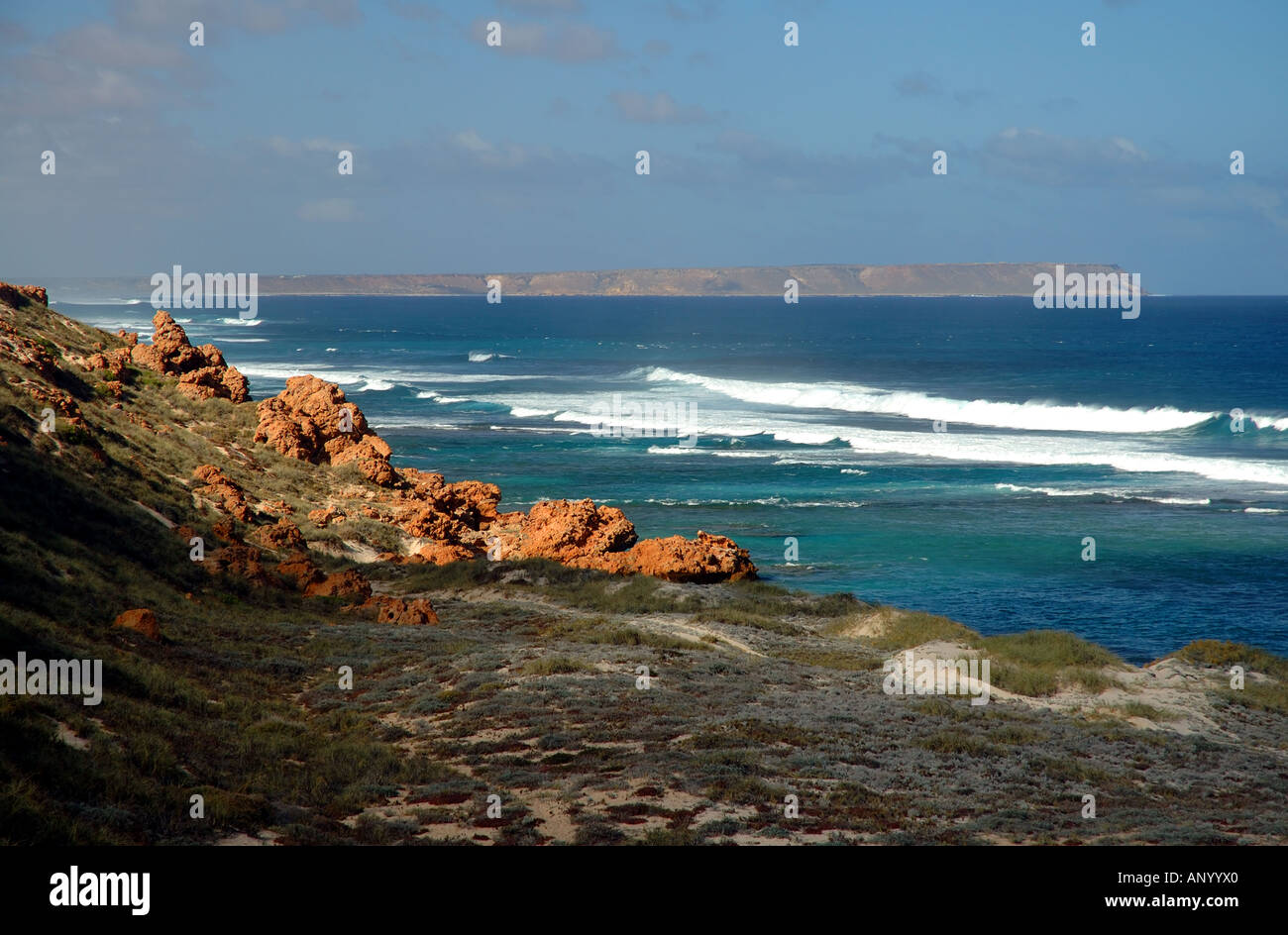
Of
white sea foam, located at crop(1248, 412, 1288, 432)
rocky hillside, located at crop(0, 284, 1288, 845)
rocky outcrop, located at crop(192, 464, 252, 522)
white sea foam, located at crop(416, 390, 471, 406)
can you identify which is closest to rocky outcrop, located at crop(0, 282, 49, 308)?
rocky hillside, located at crop(0, 284, 1288, 845)

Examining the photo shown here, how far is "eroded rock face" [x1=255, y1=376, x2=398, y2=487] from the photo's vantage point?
32.7 metres

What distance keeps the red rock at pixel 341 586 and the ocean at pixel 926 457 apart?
1055cm

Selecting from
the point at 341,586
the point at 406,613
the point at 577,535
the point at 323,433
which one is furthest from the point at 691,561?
the point at 323,433

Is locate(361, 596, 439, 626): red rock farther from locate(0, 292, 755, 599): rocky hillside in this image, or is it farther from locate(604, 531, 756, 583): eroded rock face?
locate(604, 531, 756, 583): eroded rock face

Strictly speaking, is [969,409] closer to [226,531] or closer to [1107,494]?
[1107,494]

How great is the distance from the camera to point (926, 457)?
47156 mm

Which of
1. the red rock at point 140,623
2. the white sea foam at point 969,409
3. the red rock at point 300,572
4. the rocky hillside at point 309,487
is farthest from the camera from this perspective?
the white sea foam at point 969,409

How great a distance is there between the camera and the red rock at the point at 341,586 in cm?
2231

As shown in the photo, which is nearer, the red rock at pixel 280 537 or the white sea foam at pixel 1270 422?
the red rock at pixel 280 537

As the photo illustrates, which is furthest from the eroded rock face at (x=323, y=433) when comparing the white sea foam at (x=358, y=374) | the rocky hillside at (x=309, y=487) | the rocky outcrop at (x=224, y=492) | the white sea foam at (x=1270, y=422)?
the white sea foam at (x=1270, y=422)

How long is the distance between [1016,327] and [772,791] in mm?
154492

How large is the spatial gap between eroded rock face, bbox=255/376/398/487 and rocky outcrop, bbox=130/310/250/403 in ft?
8.13

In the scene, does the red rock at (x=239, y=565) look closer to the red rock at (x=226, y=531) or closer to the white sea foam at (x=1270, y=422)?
the red rock at (x=226, y=531)
